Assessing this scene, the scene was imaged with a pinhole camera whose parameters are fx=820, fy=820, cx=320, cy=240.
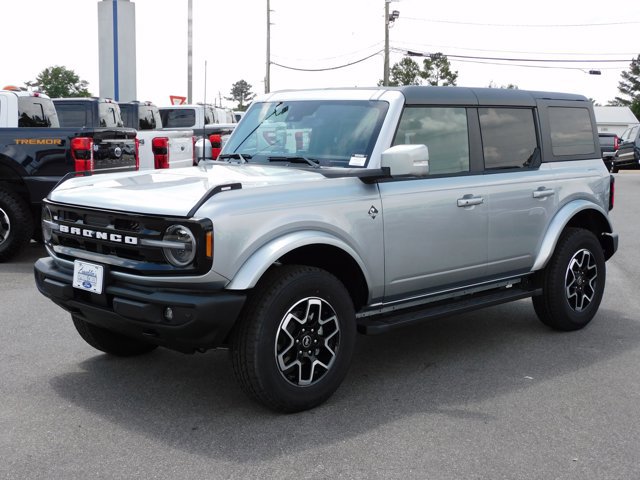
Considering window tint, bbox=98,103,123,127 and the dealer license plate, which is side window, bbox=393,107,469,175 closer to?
the dealer license plate

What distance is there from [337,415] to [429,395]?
2.17 feet

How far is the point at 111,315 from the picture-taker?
14.2ft

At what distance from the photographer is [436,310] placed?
5316 mm

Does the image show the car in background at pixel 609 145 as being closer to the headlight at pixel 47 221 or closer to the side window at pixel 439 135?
the side window at pixel 439 135

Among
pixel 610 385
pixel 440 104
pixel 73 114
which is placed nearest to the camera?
pixel 610 385

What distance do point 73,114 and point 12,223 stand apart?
14.8 feet

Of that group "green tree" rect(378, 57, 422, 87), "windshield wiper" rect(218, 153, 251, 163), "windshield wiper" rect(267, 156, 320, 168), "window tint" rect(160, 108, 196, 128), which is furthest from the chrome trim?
"green tree" rect(378, 57, 422, 87)

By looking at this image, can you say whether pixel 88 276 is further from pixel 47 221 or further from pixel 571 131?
pixel 571 131

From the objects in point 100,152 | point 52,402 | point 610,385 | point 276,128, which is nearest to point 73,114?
point 100,152

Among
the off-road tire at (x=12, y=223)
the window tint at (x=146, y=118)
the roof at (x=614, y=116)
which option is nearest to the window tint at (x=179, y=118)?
the window tint at (x=146, y=118)

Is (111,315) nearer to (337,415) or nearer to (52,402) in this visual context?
(52,402)

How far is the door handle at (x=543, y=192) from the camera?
6.00 metres

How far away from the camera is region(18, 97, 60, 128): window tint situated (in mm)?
10406

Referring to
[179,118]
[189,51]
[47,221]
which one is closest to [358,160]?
[47,221]
